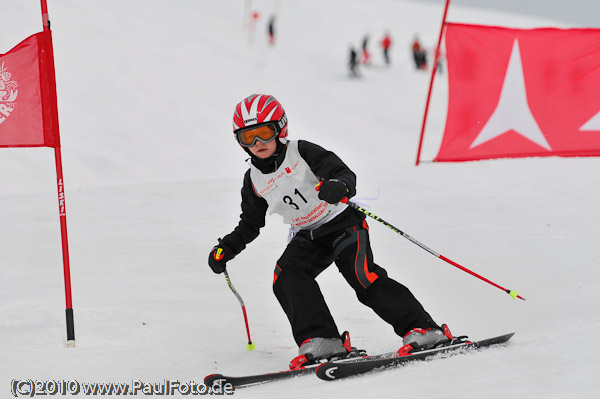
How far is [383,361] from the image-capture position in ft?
10.8

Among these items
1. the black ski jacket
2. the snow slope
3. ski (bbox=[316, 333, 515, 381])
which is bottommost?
the snow slope

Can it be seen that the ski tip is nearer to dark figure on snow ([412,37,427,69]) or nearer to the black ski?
the black ski

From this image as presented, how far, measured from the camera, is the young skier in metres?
3.71

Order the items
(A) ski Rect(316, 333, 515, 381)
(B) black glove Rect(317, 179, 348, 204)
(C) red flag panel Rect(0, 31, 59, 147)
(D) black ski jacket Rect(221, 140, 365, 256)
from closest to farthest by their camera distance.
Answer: (A) ski Rect(316, 333, 515, 381)
(B) black glove Rect(317, 179, 348, 204)
(D) black ski jacket Rect(221, 140, 365, 256)
(C) red flag panel Rect(0, 31, 59, 147)

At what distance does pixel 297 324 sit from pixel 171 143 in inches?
484

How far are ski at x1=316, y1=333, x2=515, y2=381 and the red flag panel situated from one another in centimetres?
223

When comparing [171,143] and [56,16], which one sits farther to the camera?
[56,16]

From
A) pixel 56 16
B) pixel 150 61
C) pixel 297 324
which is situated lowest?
pixel 297 324

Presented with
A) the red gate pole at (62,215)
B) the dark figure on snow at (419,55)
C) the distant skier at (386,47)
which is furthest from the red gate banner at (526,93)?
the dark figure on snow at (419,55)

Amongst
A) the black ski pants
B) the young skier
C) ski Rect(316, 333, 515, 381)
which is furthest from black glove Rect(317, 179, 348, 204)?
ski Rect(316, 333, 515, 381)

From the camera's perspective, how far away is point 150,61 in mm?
20219

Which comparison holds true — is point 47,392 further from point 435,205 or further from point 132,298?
point 435,205

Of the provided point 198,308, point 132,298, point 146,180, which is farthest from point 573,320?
point 146,180

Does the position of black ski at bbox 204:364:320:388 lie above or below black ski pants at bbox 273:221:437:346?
below
